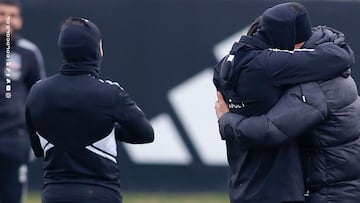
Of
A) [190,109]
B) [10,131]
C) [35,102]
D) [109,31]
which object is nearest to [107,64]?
[109,31]

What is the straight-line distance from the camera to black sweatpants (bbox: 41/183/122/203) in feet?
18.3

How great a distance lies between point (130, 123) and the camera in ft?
18.4

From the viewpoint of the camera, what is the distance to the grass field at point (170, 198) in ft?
36.2

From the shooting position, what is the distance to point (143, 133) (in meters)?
5.68

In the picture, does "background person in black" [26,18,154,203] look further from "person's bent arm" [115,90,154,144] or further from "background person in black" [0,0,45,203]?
"background person in black" [0,0,45,203]

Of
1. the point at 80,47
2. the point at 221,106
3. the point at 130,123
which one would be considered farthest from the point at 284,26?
the point at 80,47

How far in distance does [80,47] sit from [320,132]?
4.60 feet

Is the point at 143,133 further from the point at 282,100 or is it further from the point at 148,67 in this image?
the point at 148,67

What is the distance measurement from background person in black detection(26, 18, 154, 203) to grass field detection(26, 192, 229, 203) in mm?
5325

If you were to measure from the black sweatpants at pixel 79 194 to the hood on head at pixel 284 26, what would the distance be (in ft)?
4.00

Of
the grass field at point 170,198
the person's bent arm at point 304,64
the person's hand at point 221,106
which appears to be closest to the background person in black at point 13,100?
the grass field at point 170,198

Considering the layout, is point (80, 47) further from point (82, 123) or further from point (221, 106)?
point (221, 106)

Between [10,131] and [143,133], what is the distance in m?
3.20

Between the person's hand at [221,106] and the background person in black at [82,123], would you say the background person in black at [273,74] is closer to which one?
the person's hand at [221,106]
